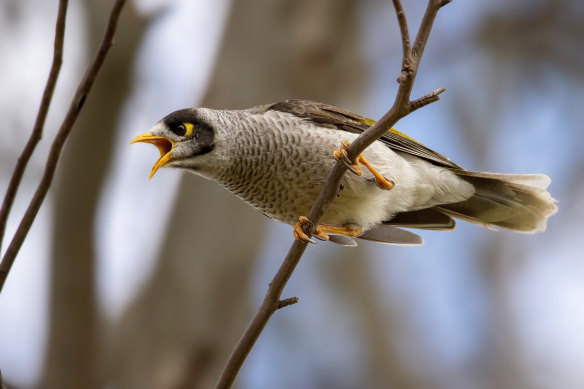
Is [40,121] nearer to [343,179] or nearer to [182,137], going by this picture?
[182,137]

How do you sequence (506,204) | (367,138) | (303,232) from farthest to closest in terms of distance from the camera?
1. (506,204)
2. (303,232)
3. (367,138)

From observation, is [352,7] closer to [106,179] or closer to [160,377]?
[106,179]

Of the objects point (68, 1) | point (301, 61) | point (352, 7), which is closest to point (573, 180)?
point (352, 7)

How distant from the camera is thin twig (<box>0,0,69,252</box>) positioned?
2240mm

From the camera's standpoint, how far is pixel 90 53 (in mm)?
6078

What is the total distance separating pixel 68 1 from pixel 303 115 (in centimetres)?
208

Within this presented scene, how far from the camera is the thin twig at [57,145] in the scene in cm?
221

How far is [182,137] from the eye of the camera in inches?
153

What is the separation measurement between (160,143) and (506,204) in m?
2.26

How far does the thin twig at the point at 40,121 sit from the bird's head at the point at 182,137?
4.79 feet

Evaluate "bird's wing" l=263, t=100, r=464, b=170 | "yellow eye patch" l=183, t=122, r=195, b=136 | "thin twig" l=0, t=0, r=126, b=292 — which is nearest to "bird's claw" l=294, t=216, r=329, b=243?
"bird's wing" l=263, t=100, r=464, b=170

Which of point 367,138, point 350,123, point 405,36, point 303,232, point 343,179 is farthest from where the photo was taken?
point 350,123

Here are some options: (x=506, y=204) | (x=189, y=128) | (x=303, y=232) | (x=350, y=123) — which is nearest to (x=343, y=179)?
(x=350, y=123)

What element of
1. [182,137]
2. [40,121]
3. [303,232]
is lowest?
[303,232]
